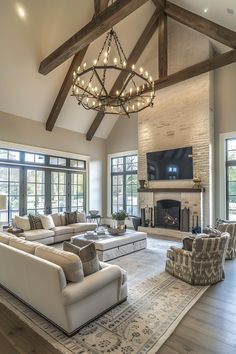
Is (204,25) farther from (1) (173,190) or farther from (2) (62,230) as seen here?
(2) (62,230)

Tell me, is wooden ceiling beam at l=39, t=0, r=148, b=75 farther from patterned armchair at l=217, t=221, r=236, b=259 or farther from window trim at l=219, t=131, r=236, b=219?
patterned armchair at l=217, t=221, r=236, b=259

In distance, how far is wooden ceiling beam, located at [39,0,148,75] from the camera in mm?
4182

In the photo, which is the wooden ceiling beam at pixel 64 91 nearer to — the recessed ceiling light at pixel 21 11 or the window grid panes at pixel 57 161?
the window grid panes at pixel 57 161

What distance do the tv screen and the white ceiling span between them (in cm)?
335

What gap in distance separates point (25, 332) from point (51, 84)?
630 centimetres

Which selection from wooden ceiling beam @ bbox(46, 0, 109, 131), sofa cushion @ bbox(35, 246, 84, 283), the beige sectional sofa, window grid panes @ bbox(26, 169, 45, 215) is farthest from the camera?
window grid panes @ bbox(26, 169, 45, 215)

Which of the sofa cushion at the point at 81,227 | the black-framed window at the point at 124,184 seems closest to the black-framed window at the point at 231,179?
the black-framed window at the point at 124,184

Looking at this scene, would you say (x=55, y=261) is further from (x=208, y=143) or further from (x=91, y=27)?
(x=208, y=143)

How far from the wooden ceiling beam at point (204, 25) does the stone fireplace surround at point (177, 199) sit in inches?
151

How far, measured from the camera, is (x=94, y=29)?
4695mm

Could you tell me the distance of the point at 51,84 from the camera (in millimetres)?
6816

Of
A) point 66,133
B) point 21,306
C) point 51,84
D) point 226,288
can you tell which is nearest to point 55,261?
point 21,306

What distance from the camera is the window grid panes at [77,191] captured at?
868 centimetres

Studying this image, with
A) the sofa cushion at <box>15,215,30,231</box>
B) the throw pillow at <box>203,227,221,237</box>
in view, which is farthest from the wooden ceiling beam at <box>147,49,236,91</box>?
the sofa cushion at <box>15,215,30,231</box>
